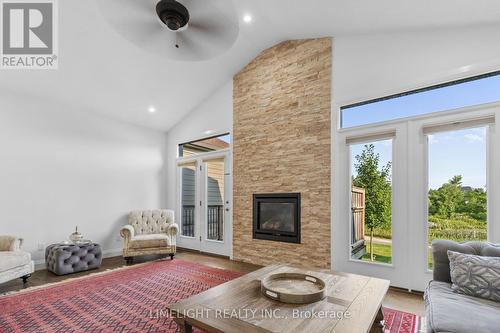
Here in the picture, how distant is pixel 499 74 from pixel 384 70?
119cm

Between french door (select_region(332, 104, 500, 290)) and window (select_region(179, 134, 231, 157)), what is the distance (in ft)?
7.84

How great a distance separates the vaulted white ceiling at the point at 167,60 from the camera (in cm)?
306

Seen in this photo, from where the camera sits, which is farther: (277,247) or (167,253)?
(167,253)

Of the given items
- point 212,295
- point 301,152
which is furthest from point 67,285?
point 301,152

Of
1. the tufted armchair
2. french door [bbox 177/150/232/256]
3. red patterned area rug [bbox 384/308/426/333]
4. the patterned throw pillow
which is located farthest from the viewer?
french door [bbox 177/150/232/256]

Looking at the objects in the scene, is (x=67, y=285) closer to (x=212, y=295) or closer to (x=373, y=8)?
(x=212, y=295)

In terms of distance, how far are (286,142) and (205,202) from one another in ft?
7.82

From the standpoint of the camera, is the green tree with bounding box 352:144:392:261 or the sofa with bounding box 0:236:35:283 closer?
the sofa with bounding box 0:236:35:283

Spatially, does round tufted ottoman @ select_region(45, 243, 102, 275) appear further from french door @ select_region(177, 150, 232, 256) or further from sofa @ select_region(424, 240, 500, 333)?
sofa @ select_region(424, 240, 500, 333)

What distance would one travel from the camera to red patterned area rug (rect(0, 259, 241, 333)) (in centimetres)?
246

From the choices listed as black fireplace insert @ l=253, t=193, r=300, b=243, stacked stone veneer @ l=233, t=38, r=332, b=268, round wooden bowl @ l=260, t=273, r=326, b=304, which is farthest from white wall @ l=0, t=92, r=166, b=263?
round wooden bowl @ l=260, t=273, r=326, b=304

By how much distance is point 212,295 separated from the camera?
6.37 feet

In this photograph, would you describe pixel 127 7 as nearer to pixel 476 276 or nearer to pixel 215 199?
pixel 476 276

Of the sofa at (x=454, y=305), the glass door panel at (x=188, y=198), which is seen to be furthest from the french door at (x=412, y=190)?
the glass door panel at (x=188, y=198)
